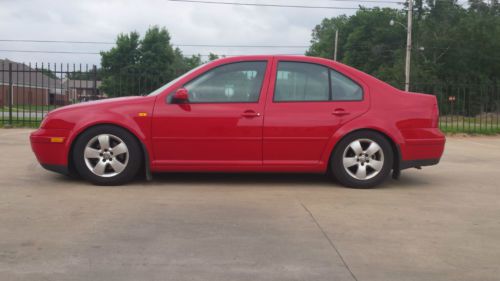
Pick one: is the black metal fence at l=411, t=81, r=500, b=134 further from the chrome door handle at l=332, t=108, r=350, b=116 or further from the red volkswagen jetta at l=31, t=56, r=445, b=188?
the chrome door handle at l=332, t=108, r=350, b=116

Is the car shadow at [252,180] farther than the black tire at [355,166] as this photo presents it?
Yes

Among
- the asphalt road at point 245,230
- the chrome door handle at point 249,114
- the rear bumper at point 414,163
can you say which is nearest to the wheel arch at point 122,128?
the asphalt road at point 245,230

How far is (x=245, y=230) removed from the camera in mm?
3908

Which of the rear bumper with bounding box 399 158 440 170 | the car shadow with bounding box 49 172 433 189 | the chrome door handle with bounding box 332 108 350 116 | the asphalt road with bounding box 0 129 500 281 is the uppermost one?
the chrome door handle with bounding box 332 108 350 116

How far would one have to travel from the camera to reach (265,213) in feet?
14.6

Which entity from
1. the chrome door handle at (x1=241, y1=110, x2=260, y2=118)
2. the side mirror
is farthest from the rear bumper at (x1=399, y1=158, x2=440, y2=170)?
the side mirror

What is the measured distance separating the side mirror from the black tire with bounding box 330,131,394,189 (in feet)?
5.62

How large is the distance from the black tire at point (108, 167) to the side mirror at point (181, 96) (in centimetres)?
61

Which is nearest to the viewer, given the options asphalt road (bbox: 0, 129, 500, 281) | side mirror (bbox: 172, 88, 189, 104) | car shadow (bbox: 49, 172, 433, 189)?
asphalt road (bbox: 0, 129, 500, 281)

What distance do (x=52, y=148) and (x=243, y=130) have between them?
2.06 metres

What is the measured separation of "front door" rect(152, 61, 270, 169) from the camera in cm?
547

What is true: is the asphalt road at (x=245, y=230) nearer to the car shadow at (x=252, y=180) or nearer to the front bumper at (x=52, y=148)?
the car shadow at (x=252, y=180)

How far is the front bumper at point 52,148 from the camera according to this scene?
546 cm

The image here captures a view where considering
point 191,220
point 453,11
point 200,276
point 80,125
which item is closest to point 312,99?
point 191,220
